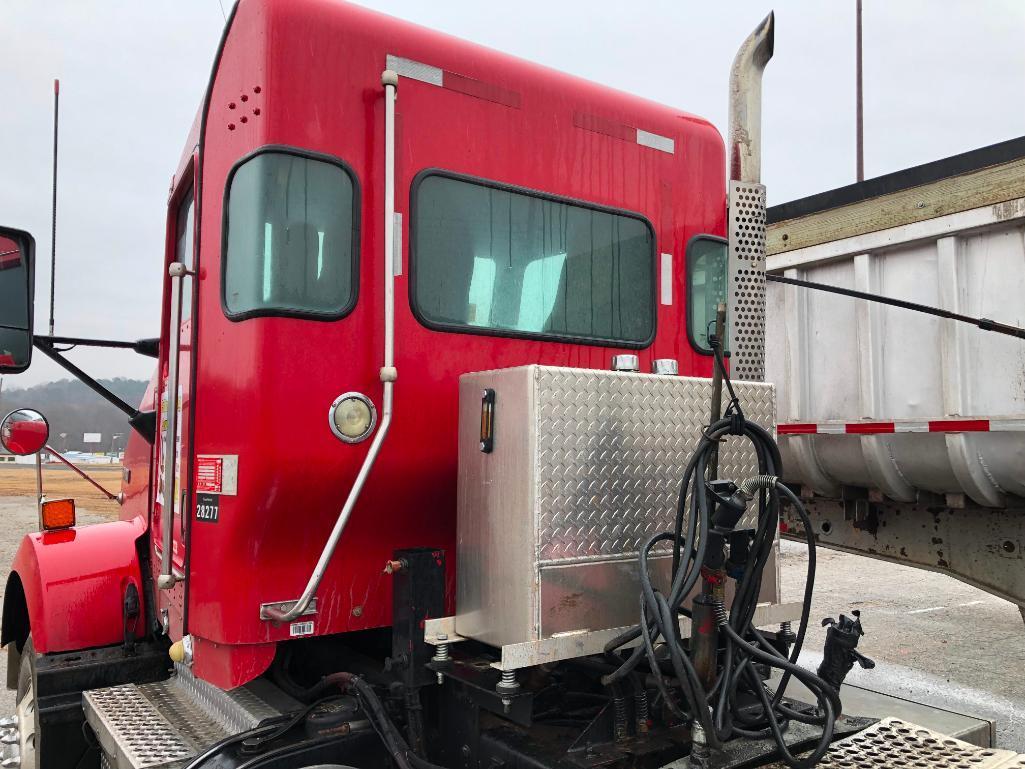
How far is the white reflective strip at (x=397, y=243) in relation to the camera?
2680 millimetres

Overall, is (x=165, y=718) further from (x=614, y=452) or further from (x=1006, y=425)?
(x=1006, y=425)

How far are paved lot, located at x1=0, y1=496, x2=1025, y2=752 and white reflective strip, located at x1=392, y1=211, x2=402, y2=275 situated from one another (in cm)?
417

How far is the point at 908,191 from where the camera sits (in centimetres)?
444

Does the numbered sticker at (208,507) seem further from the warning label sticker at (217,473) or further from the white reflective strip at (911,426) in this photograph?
the white reflective strip at (911,426)

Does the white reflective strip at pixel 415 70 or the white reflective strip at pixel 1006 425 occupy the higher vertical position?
the white reflective strip at pixel 415 70

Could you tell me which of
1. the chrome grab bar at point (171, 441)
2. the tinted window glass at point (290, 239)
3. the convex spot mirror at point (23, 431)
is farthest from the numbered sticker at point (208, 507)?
the convex spot mirror at point (23, 431)

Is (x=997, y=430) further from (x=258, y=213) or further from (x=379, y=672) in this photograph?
(x=258, y=213)

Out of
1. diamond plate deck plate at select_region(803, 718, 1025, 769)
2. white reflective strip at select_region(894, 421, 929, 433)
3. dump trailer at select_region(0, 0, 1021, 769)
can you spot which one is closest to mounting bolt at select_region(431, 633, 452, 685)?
dump trailer at select_region(0, 0, 1021, 769)

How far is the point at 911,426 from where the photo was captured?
426 cm

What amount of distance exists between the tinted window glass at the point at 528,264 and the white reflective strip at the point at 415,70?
0.33 metres

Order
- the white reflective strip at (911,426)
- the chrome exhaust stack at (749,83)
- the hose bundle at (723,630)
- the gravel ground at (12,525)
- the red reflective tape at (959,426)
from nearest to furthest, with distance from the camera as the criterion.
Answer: the hose bundle at (723,630), the chrome exhaust stack at (749,83), the red reflective tape at (959,426), the white reflective strip at (911,426), the gravel ground at (12,525)

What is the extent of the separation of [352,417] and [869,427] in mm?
3065

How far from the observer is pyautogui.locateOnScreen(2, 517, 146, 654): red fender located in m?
3.51

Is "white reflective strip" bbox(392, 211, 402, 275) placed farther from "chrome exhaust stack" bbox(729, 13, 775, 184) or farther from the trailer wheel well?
the trailer wheel well
